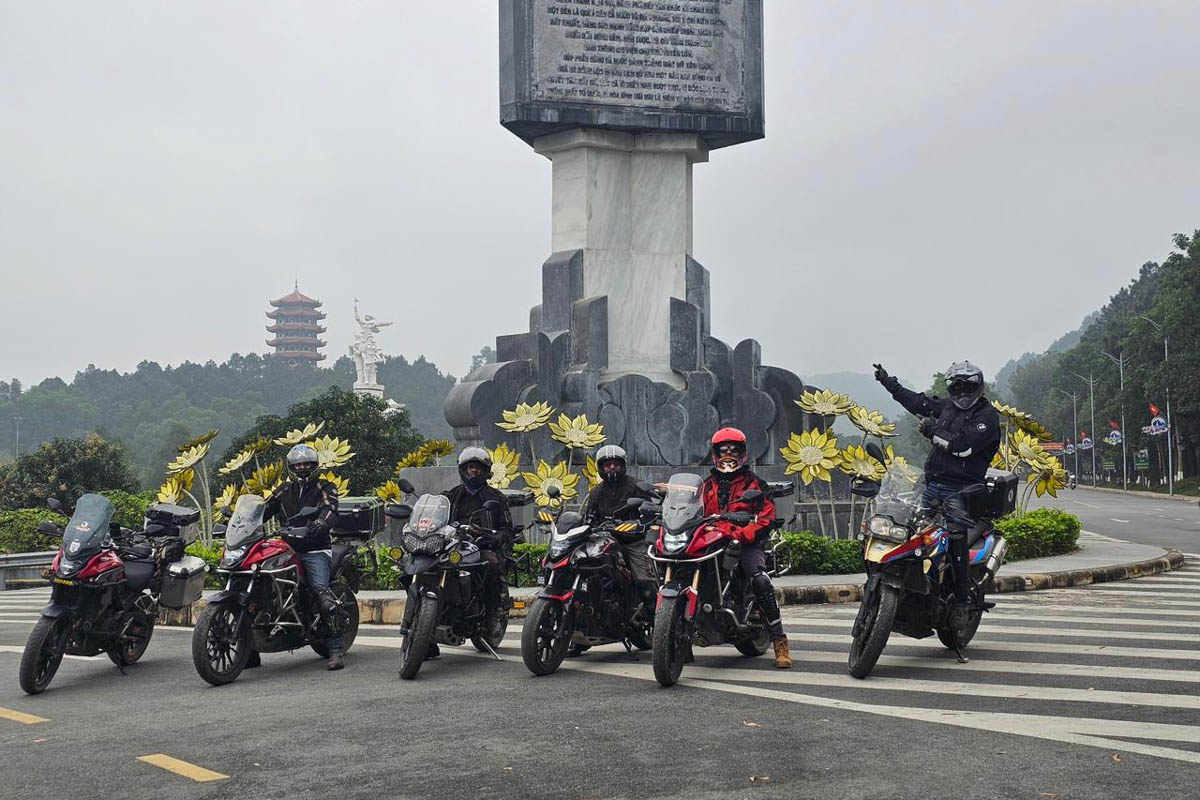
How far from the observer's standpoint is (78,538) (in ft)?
31.7

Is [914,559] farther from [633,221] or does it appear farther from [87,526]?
[633,221]

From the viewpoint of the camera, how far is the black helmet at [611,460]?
32.5ft

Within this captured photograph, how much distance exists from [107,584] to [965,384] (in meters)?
6.13

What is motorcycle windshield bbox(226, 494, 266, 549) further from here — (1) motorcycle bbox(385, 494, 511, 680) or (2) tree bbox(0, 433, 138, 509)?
(2) tree bbox(0, 433, 138, 509)

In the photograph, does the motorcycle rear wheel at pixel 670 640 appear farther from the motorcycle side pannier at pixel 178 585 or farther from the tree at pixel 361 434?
the tree at pixel 361 434

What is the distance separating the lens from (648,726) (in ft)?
23.5

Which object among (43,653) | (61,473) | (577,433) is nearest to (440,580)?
(43,653)

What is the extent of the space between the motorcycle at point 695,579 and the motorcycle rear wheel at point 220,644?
2.91 metres

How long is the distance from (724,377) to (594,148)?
3.60 m

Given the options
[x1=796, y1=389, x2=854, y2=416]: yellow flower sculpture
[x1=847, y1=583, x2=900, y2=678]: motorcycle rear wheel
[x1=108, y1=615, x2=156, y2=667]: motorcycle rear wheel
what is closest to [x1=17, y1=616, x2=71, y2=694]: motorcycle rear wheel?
[x1=108, y1=615, x2=156, y2=667]: motorcycle rear wheel

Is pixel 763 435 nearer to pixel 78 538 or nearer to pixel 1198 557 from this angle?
pixel 1198 557

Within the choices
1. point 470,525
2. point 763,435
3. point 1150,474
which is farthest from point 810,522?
point 1150,474

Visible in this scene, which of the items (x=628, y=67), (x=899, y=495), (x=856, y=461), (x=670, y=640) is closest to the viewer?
(x=670, y=640)

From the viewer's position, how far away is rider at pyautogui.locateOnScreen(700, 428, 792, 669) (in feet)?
29.7
